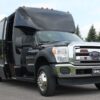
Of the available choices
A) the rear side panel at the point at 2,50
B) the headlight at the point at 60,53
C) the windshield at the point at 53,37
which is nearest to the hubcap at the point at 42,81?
the headlight at the point at 60,53

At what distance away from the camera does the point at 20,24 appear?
13.6 m

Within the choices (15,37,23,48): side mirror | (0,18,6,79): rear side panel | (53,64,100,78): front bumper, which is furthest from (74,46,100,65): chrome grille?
(0,18,6,79): rear side panel

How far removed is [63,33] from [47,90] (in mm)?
2602

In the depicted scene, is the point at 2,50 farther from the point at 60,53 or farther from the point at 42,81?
the point at 60,53

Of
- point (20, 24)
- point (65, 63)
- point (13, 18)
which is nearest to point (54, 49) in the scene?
point (65, 63)

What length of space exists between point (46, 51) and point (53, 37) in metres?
1.42

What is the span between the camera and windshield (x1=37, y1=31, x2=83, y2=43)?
498 inches

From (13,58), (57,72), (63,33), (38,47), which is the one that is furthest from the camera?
(13,58)

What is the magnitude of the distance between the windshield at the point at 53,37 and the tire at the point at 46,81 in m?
1.21

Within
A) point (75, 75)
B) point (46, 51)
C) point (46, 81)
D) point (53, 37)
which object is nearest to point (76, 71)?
point (75, 75)

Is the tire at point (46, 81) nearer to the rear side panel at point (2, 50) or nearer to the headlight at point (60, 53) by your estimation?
the headlight at point (60, 53)

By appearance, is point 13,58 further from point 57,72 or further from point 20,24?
point 57,72

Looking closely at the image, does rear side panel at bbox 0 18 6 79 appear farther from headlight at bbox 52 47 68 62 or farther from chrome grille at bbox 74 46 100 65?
chrome grille at bbox 74 46 100 65

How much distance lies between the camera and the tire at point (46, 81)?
11.3 meters
